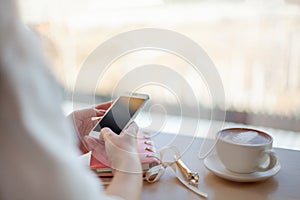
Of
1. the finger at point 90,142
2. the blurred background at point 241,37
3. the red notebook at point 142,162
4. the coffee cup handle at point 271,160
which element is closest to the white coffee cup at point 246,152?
the coffee cup handle at point 271,160

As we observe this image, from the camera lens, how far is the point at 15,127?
0.37 metres

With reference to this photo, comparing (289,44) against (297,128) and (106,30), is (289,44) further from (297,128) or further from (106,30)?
(106,30)

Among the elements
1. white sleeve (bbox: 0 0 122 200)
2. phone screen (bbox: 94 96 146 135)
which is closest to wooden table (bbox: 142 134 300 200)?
phone screen (bbox: 94 96 146 135)

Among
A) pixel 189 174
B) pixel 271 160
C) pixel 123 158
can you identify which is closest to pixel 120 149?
pixel 123 158

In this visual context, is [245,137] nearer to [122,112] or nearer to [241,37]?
[122,112]

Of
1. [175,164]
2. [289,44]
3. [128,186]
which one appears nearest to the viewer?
[128,186]

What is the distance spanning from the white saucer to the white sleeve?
0.44 meters

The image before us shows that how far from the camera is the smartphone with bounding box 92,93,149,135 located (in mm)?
812

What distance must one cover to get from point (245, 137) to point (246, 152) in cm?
5

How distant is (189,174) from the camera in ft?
2.63

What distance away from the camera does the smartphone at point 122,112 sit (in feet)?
2.66

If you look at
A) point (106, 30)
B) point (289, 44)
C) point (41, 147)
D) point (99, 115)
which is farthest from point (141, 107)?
point (106, 30)

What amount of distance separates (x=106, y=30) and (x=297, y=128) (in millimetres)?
991

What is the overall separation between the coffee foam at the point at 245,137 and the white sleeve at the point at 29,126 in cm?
46
